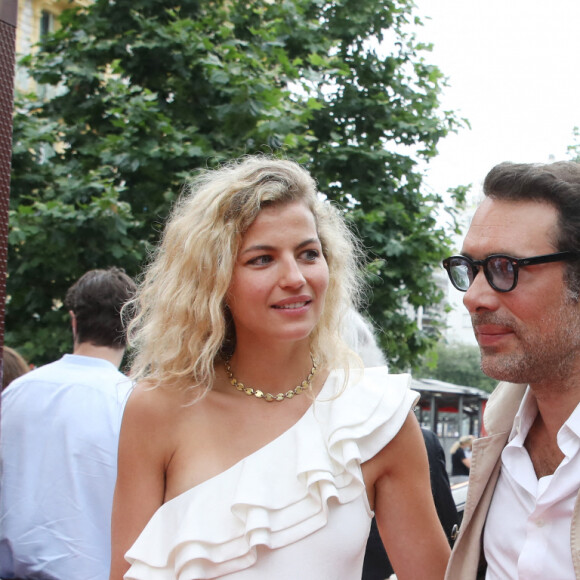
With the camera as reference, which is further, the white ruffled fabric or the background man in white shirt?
the background man in white shirt

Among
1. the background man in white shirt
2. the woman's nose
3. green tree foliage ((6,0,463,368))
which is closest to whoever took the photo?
the woman's nose

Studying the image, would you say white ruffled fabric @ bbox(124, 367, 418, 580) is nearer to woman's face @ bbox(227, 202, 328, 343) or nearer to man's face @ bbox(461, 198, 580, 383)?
woman's face @ bbox(227, 202, 328, 343)

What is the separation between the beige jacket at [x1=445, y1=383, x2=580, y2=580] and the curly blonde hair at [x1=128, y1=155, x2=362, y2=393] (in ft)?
2.08

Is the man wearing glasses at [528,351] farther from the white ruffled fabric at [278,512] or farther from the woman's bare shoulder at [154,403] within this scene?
the woman's bare shoulder at [154,403]

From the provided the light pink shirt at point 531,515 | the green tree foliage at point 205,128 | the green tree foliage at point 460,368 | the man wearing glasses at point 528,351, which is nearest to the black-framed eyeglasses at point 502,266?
the man wearing glasses at point 528,351

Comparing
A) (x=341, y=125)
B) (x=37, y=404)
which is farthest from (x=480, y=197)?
(x=341, y=125)

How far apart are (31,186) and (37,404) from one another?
498 centimetres

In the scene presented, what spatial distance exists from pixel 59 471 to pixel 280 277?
1.63m

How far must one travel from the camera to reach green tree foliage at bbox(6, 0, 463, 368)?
754 cm

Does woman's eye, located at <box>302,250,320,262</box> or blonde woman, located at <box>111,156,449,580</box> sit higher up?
woman's eye, located at <box>302,250,320,262</box>

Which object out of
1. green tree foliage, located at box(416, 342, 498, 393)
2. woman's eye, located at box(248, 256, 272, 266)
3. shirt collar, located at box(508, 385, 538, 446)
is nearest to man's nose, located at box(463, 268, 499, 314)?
shirt collar, located at box(508, 385, 538, 446)

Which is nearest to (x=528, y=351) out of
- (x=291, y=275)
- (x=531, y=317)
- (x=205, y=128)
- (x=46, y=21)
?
(x=531, y=317)

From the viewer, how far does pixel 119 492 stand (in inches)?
93.8

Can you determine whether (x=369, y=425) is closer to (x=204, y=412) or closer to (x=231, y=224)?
(x=204, y=412)
